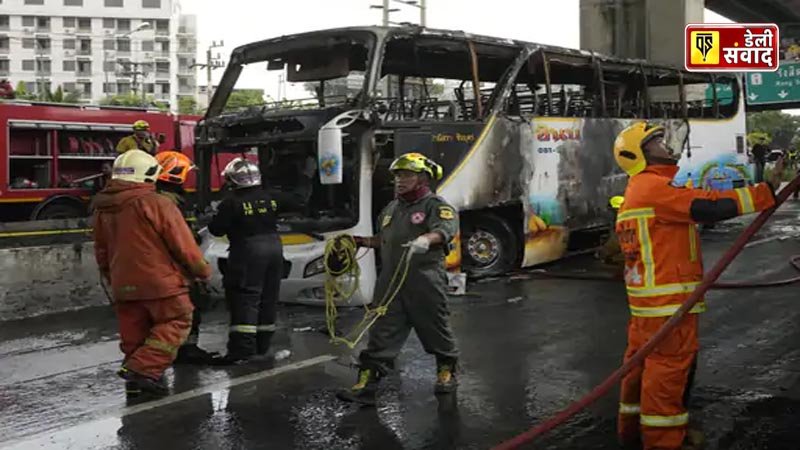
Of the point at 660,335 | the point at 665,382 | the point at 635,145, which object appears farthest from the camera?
the point at 635,145

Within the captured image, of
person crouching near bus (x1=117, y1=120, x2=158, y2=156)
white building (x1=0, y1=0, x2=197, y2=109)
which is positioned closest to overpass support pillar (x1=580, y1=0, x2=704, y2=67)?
person crouching near bus (x1=117, y1=120, x2=158, y2=156)

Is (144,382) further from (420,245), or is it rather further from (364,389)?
(420,245)

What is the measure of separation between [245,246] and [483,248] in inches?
192

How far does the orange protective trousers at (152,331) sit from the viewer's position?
5422 mm

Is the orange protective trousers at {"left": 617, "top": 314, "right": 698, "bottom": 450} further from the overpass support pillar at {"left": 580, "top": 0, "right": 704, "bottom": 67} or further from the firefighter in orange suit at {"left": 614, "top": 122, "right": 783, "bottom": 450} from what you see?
the overpass support pillar at {"left": 580, "top": 0, "right": 704, "bottom": 67}

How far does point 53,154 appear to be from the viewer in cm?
1526

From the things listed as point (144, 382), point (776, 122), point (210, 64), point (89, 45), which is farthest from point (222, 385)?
point (89, 45)

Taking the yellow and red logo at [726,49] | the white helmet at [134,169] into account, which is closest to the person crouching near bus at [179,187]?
the white helmet at [134,169]

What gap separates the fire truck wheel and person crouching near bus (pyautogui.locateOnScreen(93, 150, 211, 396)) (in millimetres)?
10215

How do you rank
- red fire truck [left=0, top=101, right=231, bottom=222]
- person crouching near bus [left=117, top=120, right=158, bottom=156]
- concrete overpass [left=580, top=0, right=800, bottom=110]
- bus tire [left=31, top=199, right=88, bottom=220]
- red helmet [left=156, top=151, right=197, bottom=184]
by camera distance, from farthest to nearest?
concrete overpass [left=580, top=0, right=800, bottom=110], bus tire [left=31, top=199, right=88, bottom=220], red fire truck [left=0, top=101, right=231, bottom=222], person crouching near bus [left=117, top=120, right=158, bottom=156], red helmet [left=156, top=151, right=197, bottom=184]

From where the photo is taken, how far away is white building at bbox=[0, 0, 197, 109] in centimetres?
9838

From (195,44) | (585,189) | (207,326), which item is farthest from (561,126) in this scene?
(195,44)

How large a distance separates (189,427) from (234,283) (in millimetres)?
1705

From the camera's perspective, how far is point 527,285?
10164 millimetres
